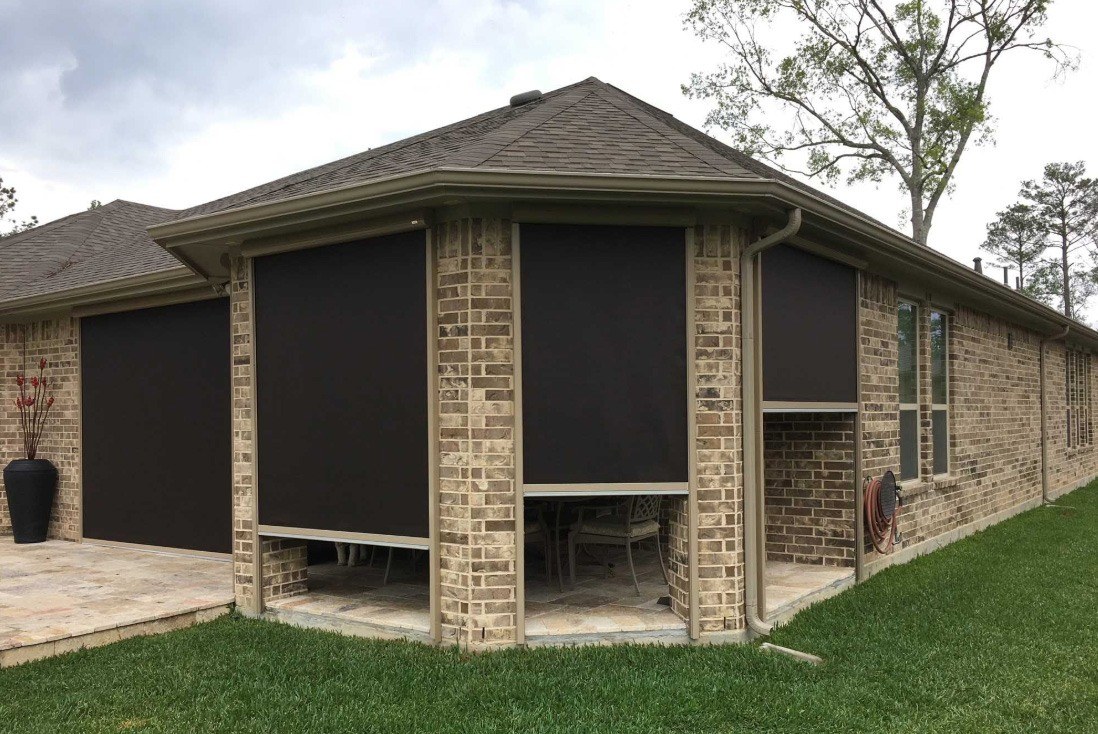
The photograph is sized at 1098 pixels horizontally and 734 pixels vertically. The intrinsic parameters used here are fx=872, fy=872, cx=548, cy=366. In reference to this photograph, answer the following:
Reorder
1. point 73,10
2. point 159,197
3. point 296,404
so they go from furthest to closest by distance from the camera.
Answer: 1. point 159,197
2. point 73,10
3. point 296,404

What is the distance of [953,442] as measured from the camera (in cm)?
931

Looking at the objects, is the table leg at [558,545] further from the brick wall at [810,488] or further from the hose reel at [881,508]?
the hose reel at [881,508]

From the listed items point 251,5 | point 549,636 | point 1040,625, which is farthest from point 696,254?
point 251,5

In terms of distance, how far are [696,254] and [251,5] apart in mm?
7115

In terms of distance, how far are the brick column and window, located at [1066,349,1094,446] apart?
12.8m

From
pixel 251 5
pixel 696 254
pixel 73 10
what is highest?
pixel 73 10

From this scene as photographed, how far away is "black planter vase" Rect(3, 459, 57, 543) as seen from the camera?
9016 mm

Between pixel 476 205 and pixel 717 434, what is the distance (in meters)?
1.94

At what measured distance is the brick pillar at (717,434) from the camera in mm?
5148

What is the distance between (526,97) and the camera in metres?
7.23

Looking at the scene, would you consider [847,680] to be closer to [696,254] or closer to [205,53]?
[696,254]

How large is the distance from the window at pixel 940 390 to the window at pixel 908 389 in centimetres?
44

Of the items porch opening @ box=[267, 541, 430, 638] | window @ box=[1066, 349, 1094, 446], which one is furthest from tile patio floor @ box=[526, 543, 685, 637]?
window @ box=[1066, 349, 1094, 446]

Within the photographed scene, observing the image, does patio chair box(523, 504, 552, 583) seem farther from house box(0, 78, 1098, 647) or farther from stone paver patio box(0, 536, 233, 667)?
stone paver patio box(0, 536, 233, 667)
